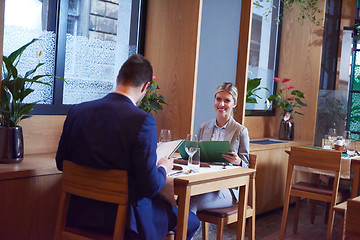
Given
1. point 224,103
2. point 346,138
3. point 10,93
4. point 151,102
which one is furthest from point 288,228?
point 10,93

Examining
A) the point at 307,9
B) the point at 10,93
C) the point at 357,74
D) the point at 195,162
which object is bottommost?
the point at 195,162

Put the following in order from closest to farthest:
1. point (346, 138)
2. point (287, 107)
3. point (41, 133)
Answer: point (41, 133) → point (346, 138) → point (287, 107)

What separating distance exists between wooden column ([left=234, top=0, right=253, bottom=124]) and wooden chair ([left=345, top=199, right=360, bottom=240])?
271 centimetres

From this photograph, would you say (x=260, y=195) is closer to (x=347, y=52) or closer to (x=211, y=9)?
(x=211, y=9)

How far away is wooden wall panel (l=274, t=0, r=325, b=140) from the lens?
5938mm

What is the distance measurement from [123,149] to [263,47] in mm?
4075

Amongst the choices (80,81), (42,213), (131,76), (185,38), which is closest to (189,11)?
(185,38)

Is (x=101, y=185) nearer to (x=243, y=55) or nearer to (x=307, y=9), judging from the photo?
(x=243, y=55)

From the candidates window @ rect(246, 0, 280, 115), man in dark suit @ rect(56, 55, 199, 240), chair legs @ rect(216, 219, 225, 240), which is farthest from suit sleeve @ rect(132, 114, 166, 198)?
window @ rect(246, 0, 280, 115)

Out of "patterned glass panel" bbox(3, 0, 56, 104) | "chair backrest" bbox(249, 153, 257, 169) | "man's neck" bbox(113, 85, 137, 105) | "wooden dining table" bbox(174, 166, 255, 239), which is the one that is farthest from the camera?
"chair backrest" bbox(249, 153, 257, 169)

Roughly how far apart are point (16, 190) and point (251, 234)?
1706 millimetres

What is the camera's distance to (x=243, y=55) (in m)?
4.59

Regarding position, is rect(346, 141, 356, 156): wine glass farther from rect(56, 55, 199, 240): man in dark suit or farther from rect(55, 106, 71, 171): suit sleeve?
rect(55, 106, 71, 171): suit sleeve

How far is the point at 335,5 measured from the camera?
20.6 feet
